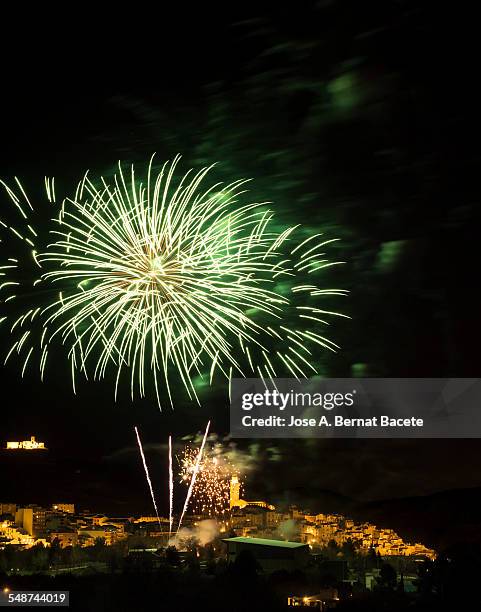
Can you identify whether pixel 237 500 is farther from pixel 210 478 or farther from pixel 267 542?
pixel 210 478

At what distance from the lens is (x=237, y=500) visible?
2123cm

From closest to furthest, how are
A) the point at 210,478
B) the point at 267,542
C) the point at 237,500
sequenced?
the point at 210,478, the point at 267,542, the point at 237,500

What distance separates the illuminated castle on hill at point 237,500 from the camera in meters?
18.5

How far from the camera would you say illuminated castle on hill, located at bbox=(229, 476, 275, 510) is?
60.8ft

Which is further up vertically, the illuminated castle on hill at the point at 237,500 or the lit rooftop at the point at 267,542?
the illuminated castle on hill at the point at 237,500

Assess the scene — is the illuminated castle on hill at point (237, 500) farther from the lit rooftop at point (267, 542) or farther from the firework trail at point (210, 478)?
the lit rooftop at point (267, 542)

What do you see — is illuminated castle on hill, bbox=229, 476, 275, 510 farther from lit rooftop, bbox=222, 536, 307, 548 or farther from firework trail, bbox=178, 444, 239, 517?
lit rooftop, bbox=222, 536, 307, 548

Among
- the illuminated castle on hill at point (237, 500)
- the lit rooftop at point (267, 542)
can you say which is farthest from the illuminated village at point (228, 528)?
the lit rooftop at point (267, 542)

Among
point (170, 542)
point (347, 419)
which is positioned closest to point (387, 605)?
point (347, 419)

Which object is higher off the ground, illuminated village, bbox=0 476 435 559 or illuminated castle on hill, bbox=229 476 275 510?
illuminated castle on hill, bbox=229 476 275 510

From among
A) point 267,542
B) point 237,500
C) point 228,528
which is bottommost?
point 267,542

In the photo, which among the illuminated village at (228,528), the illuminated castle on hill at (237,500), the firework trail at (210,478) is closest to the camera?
the firework trail at (210,478)

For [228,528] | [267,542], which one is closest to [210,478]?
[267,542]

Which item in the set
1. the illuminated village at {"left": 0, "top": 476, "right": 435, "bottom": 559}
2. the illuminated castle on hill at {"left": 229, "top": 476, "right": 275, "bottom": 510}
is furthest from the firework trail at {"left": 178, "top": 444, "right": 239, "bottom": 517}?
the illuminated village at {"left": 0, "top": 476, "right": 435, "bottom": 559}
